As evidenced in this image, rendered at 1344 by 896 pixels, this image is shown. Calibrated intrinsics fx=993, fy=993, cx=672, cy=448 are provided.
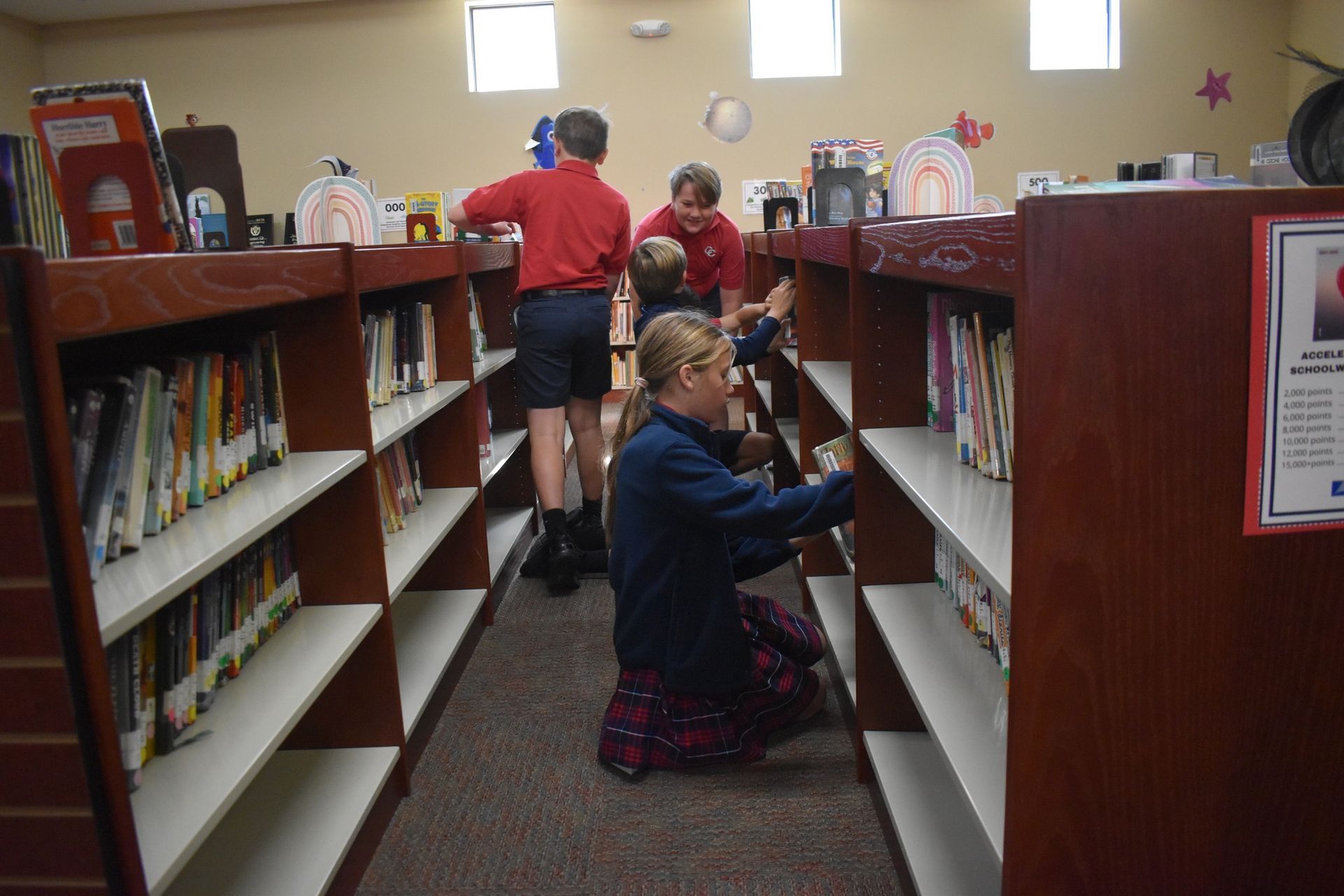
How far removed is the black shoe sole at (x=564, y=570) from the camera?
3242mm

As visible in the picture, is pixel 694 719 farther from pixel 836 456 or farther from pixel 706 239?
pixel 706 239

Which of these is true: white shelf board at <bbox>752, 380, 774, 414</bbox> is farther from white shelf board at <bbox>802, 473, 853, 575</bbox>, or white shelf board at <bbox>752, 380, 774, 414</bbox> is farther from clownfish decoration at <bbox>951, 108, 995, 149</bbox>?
clownfish decoration at <bbox>951, 108, 995, 149</bbox>

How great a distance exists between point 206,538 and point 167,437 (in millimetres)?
175

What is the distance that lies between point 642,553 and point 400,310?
112 cm

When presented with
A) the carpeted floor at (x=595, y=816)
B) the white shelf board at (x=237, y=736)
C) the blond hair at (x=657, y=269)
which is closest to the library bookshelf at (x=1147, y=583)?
the carpeted floor at (x=595, y=816)

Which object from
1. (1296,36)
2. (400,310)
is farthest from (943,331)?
(1296,36)

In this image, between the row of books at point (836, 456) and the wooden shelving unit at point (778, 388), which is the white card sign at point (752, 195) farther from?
the row of books at point (836, 456)

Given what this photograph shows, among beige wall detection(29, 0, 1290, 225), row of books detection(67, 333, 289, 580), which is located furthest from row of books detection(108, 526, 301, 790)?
beige wall detection(29, 0, 1290, 225)

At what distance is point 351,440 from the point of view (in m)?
1.89

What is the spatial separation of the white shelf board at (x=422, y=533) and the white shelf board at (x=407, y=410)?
24 centimetres

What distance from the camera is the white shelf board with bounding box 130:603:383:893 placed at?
1.15 m

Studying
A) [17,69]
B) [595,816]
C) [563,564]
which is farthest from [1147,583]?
[17,69]

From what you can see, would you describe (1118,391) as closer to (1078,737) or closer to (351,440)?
(1078,737)

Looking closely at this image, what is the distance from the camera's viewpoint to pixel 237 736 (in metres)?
1.42
